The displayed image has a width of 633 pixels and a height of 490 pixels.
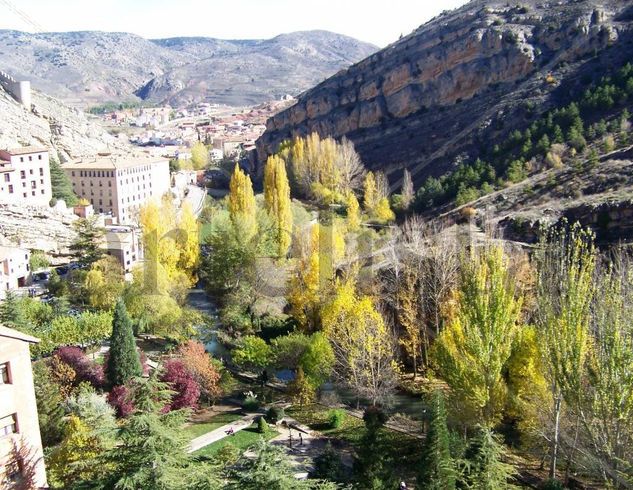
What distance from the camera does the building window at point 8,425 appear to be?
10.7 metres

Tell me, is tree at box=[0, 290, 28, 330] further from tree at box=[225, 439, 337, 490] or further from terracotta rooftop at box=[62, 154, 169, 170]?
terracotta rooftop at box=[62, 154, 169, 170]

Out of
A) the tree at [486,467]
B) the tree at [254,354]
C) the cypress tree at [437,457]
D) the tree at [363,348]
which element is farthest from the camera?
the tree at [254,354]

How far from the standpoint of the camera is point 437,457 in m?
12.2

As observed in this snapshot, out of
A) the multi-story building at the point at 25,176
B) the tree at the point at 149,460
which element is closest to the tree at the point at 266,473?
the tree at the point at 149,460

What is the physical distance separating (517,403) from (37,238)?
94.4 feet

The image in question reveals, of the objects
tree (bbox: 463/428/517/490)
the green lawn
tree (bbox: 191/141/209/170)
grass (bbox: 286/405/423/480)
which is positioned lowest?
grass (bbox: 286/405/423/480)

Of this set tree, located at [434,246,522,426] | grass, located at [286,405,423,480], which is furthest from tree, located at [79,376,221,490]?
tree, located at [434,246,522,426]

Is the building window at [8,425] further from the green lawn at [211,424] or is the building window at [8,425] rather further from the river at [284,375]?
the river at [284,375]

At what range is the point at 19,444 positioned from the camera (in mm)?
10953

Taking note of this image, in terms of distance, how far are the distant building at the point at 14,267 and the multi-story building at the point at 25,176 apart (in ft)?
28.9

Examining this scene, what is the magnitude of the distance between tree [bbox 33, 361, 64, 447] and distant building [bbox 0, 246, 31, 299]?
1209 centimetres

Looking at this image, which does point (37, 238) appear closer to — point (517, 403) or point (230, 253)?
point (230, 253)

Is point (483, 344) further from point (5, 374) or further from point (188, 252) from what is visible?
point (188, 252)

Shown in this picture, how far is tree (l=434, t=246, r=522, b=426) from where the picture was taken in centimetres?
1384
